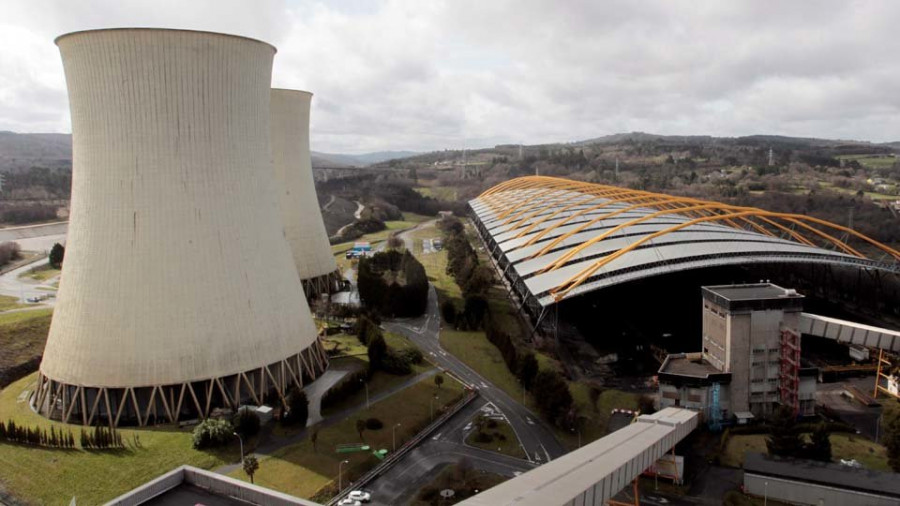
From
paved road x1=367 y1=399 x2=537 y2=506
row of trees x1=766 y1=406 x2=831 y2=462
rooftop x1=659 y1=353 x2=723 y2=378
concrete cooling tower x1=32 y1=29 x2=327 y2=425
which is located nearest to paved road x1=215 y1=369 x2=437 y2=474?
concrete cooling tower x1=32 y1=29 x2=327 y2=425

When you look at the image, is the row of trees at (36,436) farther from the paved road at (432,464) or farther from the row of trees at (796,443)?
the row of trees at (796,443)

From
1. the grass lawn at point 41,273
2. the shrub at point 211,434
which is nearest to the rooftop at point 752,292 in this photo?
the shrub at point 211,434

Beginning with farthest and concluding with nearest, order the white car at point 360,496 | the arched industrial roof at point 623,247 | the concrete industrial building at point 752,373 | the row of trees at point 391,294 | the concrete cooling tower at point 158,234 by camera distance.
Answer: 1. the row of trees at point 391,294
2. the arched industrial roof at point 623,247
3. the concrete industrial building at point 752,373
4. the concrete cooling tower at point 158,234
5. the white car at point 360,496

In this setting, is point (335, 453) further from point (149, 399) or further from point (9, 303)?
point (9, 303)

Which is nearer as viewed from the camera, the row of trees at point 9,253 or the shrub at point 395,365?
the shrub at point 395,365

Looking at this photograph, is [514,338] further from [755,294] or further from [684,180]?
[684,180]

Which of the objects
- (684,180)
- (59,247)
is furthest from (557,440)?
(684,180)

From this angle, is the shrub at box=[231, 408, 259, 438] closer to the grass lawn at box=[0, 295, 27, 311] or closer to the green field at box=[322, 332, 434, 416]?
the green field at box=[322, 332, 434, 416]

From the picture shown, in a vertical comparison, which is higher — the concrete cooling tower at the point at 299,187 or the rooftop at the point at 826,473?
the concrete cooling tower at the point at 299,187

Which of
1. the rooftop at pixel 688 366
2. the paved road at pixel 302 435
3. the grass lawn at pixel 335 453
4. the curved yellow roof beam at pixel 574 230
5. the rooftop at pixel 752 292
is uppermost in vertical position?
the curved yellow roof beam at pixel 574 230
